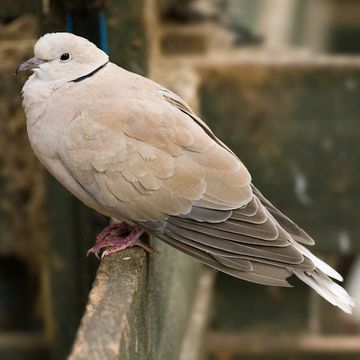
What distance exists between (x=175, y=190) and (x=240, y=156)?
1925mm

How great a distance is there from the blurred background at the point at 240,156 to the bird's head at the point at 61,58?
80cm

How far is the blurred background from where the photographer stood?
4906 mm

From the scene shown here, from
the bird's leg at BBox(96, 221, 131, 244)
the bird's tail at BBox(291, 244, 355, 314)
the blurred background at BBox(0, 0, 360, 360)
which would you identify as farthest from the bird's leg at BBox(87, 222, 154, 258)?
the blurred background at BBox(0, 0, 360, 360)

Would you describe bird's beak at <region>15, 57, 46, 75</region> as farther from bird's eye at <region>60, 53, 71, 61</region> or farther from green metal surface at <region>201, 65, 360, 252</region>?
green metal surface at <region>201, 65, 360, 252</region>

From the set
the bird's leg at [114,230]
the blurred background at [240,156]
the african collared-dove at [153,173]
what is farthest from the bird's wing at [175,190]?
the blurred background at [240,156]

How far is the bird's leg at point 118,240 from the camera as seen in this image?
136 inches

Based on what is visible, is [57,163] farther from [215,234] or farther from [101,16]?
[101,16]

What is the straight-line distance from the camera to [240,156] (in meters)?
5.37

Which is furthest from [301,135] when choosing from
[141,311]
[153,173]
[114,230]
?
[141,311]

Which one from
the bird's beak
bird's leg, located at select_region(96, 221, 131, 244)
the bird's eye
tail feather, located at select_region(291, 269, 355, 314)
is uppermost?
the bird's eye

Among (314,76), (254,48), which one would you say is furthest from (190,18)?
(314,76)

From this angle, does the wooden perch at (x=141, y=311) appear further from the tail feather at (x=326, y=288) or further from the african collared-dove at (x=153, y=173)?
the tail feather at (x=326, y=288)

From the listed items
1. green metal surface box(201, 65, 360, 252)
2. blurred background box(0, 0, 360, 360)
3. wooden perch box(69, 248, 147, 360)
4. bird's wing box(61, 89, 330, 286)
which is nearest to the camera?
wooden perch box(69, 248, 147, 360)

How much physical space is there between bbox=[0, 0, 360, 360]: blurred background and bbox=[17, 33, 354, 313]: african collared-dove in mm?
918
